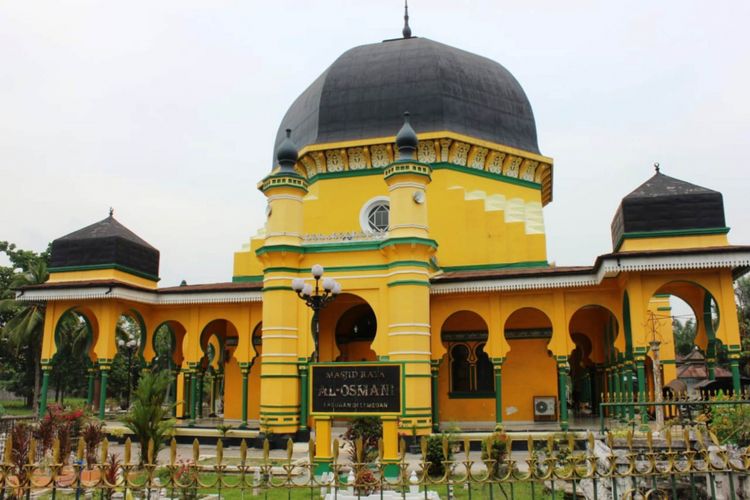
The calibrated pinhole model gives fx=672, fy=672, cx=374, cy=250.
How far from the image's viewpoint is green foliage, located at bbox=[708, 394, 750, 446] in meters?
9.16

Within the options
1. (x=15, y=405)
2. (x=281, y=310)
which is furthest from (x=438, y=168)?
(x=15, y=405)

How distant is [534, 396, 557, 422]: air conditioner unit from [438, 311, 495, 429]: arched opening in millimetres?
1223

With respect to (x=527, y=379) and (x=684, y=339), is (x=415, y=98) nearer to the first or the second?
(x=527, y=379)

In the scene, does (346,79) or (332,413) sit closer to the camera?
(332,413)

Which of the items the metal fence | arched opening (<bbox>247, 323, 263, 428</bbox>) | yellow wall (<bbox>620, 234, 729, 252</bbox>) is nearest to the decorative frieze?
arched opening (<bbox>247, 323, 263, 428</bbox>)

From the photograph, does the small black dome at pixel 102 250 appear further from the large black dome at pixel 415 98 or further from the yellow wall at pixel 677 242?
the yellow wall at pixel 677 242

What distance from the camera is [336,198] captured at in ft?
69.8

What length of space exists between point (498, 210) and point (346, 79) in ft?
22.7

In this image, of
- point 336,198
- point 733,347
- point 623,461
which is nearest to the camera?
point 623,461

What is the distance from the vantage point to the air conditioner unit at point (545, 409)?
740 inches

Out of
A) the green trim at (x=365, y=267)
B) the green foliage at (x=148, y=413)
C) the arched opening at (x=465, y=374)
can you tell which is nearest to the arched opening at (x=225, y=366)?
the green trim at (x=365, y=267)

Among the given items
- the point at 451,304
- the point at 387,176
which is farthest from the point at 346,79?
the point at 451,304

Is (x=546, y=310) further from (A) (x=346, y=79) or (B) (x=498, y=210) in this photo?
(A) (x=346, y=79)

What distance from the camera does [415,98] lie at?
21.4m
